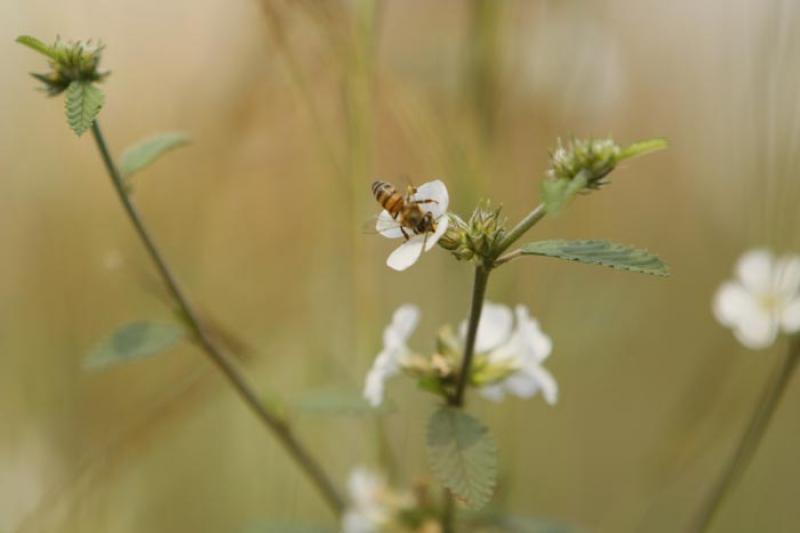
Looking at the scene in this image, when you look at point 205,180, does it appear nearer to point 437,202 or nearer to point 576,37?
point 576,37

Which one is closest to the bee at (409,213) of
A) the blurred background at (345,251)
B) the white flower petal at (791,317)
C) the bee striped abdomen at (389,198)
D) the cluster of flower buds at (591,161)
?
the bee striped abdomen at (389,198)

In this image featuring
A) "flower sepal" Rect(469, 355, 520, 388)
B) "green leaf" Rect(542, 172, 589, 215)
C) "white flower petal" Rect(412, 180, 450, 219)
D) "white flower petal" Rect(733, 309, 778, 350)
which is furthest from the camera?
"white flower petal" Rect(733, 309, 778, 350)

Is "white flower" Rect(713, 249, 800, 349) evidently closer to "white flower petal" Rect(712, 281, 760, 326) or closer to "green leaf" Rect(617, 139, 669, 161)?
"white flower petal" Rect(712, 281, 760, 326)

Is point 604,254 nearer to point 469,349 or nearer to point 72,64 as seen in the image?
point 469,349

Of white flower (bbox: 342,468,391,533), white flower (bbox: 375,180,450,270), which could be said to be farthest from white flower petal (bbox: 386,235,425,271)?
white flower (bbox: 342,468,391,533)

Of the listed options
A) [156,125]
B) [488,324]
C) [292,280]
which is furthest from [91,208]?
[488,324]

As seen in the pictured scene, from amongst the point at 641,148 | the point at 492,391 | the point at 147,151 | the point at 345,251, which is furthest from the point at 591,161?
the point at 345,251
